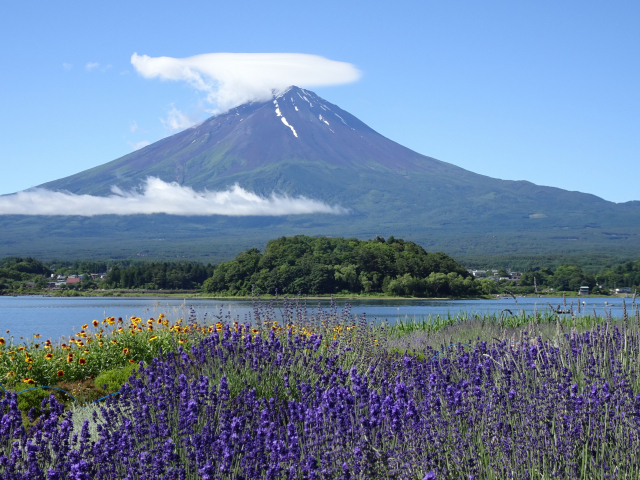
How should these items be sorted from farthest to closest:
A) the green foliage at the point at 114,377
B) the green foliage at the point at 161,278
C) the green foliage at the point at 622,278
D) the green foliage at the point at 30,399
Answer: the green foliage at the point at 161,278
the green foliage at the point at 622,278
the green foliage at the point at 114,377
the green foliage at the point at 30,399

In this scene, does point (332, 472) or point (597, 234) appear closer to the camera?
point (332, 472)

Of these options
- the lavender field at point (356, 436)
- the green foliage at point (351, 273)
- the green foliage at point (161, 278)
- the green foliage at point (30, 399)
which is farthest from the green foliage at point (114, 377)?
the green foliage at point (161, 278)

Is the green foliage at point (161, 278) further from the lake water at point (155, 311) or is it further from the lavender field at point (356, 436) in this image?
the lavender field at point (356, 436)

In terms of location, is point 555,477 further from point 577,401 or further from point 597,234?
point 597,234

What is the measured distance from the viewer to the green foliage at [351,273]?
164 feet

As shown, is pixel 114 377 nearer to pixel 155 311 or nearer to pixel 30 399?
pixel 30 399

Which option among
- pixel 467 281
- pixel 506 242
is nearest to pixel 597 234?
pixel 506 242

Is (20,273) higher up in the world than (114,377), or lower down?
higher up

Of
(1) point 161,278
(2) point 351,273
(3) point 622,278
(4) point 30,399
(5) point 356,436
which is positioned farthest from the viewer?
(1) point 161,278

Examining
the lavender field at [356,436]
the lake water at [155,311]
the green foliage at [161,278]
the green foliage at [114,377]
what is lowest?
the lake water at [155,311]

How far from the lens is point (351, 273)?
51844mm

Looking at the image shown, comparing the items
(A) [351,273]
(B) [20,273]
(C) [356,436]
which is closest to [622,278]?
(A) [351,273]

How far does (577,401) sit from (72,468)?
2.75 m

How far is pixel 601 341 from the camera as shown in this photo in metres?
7.06
